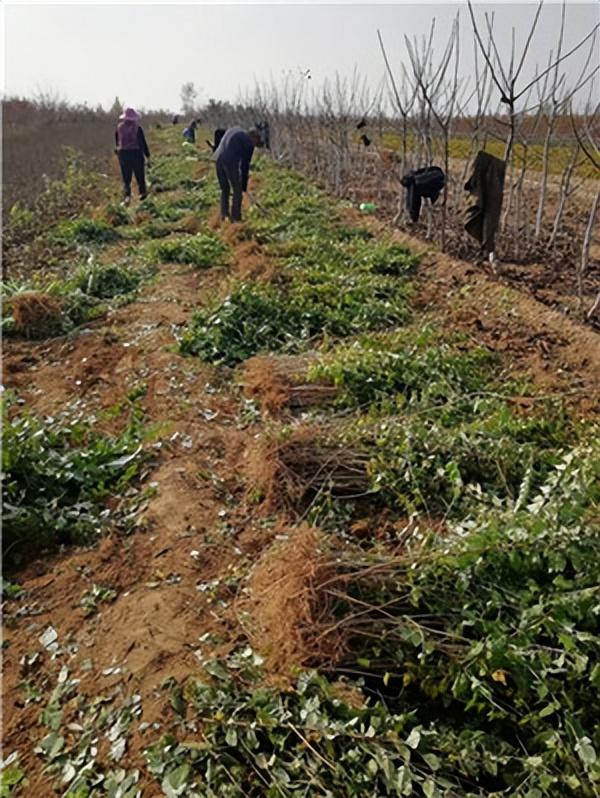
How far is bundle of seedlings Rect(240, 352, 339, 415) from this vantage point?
12.6 ft

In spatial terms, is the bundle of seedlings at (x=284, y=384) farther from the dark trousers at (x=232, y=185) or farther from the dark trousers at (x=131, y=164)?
the dark trousers at (x=131, y=164)

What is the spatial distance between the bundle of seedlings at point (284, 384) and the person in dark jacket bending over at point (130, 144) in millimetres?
7162

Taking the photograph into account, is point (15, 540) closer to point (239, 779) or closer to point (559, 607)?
point (239, 779)

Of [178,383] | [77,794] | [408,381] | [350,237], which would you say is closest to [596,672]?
[77,794]

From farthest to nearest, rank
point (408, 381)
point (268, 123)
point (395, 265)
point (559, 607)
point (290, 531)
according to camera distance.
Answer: point (268, 123), point (395, 265), point (408, 381), point (290, 531), point (559, 607)

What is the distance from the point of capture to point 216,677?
1.99 meters

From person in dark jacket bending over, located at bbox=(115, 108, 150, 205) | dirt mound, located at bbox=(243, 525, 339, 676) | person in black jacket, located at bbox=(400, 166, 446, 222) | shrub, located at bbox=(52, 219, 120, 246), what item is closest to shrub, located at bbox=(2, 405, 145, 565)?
dirt mound, located at bbox=(243, 525, 339, 676)

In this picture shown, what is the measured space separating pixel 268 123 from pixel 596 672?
75.5ft

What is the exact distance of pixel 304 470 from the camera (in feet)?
9.95

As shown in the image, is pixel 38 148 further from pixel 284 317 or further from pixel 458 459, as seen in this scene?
pixel 458 459

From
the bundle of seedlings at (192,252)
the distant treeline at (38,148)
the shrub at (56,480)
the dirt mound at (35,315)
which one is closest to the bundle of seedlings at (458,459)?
the shrub at (56,480)

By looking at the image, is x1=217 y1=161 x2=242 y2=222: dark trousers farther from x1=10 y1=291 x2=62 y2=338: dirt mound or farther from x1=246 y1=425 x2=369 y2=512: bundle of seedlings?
x1=246 y1=425 x2=369 y2=512: bundle of seedlings

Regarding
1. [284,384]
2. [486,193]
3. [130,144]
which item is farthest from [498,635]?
[130,144]

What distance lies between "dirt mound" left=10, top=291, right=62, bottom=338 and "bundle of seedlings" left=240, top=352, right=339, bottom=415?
6.58 ft
